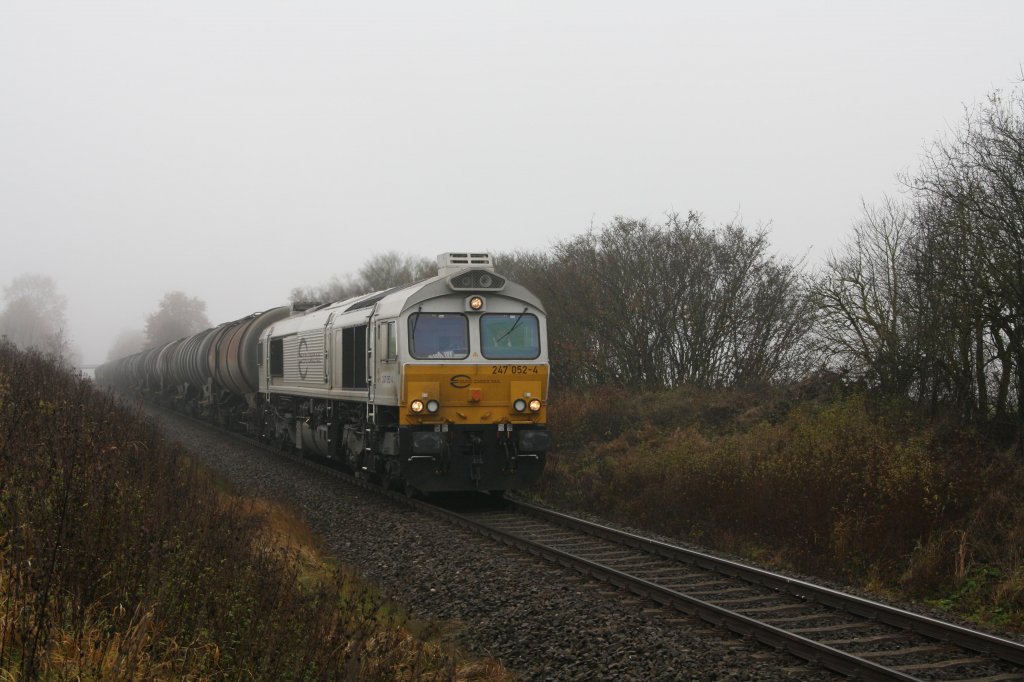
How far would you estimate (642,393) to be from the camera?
19.9 m

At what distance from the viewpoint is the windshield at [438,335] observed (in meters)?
12.8

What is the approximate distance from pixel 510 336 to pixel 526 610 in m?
6.11

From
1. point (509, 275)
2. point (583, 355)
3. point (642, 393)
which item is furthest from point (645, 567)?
point (509, 275)

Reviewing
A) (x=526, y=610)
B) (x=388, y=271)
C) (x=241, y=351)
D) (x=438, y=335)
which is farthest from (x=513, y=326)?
(x=388, y=271)

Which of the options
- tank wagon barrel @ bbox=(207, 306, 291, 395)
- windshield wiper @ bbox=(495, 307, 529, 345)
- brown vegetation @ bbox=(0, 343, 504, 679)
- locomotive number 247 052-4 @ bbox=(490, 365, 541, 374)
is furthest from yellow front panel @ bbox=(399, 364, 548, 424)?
tank wagon barrel @ bbox=(207, 306, 291, 395)

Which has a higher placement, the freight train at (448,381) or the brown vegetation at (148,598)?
the freight train at (448,381)

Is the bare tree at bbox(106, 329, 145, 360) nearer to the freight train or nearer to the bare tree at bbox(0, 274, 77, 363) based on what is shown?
the bare tree at bbox(0, 274, 77, 363)

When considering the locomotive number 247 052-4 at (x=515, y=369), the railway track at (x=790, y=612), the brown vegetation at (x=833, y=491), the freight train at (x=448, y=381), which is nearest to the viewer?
the railway track at (x=790, y=612)

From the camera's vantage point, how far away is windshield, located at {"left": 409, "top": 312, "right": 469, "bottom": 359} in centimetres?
1280

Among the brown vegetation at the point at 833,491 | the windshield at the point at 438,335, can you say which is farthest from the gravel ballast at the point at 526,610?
the brown vegetation at the point at 833,491

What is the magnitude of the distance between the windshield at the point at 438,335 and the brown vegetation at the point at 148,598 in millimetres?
4854

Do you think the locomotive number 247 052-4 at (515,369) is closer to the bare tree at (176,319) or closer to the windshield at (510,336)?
the windshield at (510,336)

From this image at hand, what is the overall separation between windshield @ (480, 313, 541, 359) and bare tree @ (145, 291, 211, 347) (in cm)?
9521

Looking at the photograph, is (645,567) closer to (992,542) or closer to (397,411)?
(992,542)
